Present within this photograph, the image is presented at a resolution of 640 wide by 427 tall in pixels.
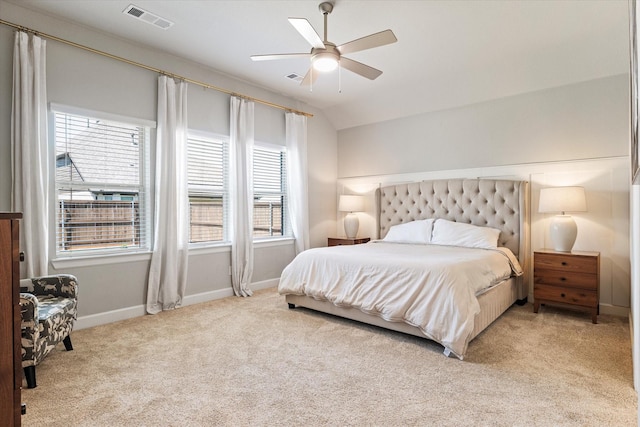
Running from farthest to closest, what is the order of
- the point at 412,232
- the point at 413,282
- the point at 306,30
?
1. the point at 412,232
2. the point at 413,282
3. the point at 306,30

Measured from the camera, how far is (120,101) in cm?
360

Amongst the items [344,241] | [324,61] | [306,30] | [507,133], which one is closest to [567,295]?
[507,133]

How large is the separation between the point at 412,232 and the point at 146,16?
3.96m

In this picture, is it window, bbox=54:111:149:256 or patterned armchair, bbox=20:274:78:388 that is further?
window, bbox=54:111:149:256

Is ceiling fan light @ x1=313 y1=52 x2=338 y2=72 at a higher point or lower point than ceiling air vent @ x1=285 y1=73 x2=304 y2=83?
lower

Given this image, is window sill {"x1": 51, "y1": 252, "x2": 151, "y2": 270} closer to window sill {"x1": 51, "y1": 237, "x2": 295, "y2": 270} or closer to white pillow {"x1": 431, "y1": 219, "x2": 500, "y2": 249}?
window sill {"x1": 51, "y1": 237, "x2": 295, "y2": 270}

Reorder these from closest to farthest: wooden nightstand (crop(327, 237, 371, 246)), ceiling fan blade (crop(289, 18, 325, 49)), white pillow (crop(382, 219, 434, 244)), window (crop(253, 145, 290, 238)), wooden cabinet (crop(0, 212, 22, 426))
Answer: wooden cabinet (crop(0, 212, 22, 426))
ceiling fan blade (crop(289, 18, 325, 49))
white pillow (crop(382, 219, 434, 244))
window (crop(253, 145, 290, 238))
wooden nightstand (crop(327, 237, 371, 246))

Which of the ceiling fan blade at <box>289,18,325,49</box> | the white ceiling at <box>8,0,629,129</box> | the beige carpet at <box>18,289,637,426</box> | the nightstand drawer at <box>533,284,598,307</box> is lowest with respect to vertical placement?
the beige carpet at <box>18,289,637,426</box>

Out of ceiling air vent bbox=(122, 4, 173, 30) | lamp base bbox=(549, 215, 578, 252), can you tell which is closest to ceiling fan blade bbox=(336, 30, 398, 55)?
ceiling air vent bbox=(122, 4, 173, 30)

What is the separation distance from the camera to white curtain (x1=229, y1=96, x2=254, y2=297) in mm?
4578

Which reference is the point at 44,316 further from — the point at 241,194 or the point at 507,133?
the point at 507,133

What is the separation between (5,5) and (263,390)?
12.6 feet

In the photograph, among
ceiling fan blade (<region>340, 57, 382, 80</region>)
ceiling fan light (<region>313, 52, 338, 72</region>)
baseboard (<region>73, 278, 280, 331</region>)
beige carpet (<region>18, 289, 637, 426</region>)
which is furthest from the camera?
baseboard (<region>73, 278, 280, 331</region>)

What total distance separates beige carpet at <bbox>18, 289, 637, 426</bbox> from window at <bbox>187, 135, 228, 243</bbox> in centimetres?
136
